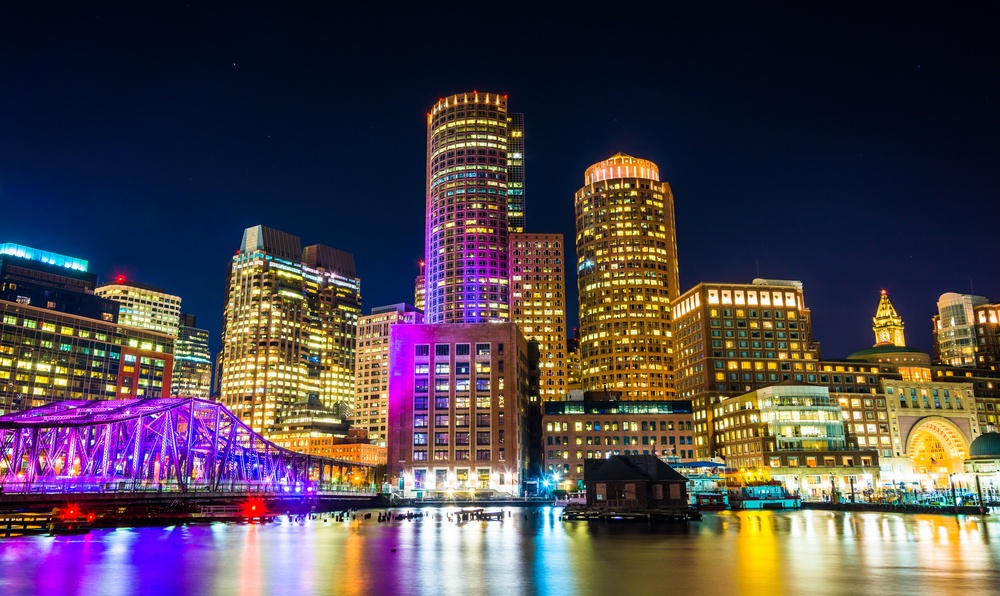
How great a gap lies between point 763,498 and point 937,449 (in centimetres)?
10173

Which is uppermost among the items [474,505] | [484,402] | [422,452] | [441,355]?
[441,355]

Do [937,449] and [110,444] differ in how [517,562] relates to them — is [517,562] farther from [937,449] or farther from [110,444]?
[937,449]

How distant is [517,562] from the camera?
4353 centimetres

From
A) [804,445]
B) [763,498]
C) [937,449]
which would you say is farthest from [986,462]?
[763,498]

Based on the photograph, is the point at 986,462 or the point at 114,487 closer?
the point at 114,487

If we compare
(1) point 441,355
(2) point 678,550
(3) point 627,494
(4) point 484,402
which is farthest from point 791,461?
(2) point 678,550

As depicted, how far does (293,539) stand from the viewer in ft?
210

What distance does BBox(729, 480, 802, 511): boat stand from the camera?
123375 mm

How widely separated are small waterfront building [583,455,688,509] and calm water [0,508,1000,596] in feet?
60.8

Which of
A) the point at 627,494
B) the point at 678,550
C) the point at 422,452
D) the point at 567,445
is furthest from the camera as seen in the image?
the point at 567,445

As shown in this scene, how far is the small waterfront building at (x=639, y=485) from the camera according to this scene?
8888 cm

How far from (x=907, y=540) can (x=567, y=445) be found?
428ft

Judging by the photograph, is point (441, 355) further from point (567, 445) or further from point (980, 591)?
point (980, 591)

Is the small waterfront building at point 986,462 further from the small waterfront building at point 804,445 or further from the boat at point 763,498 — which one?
the boat at point 763,498
